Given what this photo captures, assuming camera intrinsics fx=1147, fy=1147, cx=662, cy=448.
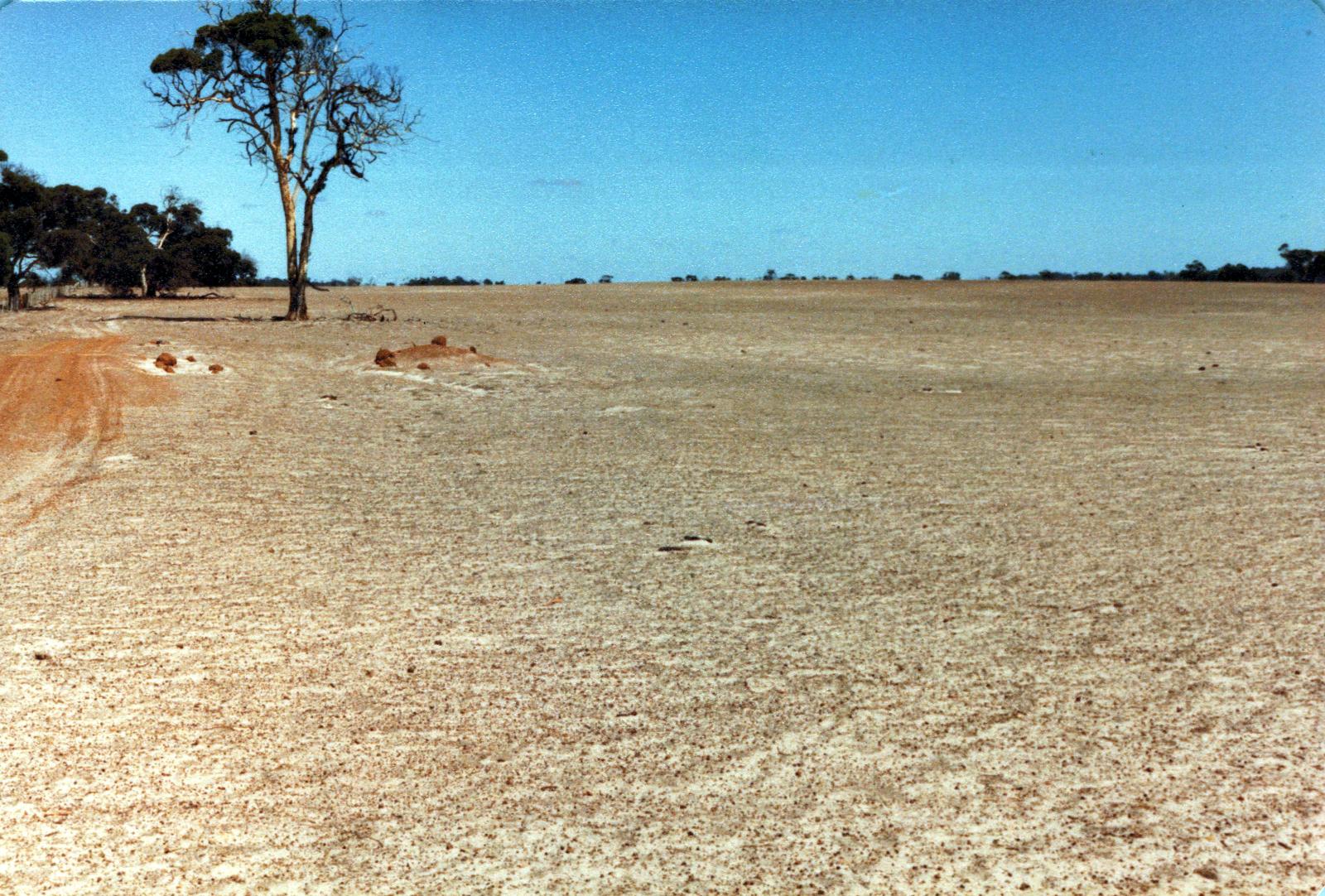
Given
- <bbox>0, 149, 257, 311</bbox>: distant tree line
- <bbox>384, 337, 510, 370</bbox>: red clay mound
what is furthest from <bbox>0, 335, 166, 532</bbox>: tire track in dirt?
<bbox>0, 149, 257, 311</bbox>: distant tree line

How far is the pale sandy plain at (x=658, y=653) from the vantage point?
128 inches

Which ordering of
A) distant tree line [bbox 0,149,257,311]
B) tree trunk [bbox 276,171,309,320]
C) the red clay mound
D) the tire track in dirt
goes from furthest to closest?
distant tree line [bbox 0,149,257,311] → tree trunk [bbox 276,171,309,320] → the red clay mound → the tire track in dirt

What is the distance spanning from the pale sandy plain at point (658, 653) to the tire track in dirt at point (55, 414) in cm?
7

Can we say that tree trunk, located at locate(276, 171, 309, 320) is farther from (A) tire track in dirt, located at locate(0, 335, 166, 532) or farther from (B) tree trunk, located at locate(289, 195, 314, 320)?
(A) tire track in dirt, located at locate(0, 335, 166, 532)

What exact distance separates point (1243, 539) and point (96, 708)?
19.3 ft

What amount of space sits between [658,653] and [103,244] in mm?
42545

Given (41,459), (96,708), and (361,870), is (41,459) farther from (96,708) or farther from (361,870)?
(361,870)

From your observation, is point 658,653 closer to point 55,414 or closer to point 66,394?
point 55,414

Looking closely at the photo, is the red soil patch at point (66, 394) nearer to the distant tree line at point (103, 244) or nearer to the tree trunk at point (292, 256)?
the tree trunk at point (292, 256)

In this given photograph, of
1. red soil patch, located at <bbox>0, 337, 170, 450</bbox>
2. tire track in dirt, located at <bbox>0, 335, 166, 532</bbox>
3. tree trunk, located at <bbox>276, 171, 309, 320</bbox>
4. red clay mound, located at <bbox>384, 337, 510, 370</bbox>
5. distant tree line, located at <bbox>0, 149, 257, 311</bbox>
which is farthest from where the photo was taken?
distant tree line, located at <bbox>0, 149, 257, 311</bbox>

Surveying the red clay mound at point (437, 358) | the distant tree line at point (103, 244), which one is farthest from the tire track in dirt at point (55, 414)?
the distant tree line at point (103, 244)

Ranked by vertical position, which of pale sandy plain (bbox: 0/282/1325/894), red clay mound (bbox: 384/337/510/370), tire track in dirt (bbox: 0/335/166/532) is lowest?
pale sandy plain (bbox: 0/282/1325/894)

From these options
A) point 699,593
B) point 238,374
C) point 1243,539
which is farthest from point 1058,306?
point 699,593

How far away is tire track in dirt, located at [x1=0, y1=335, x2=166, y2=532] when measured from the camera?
777 centimetres
